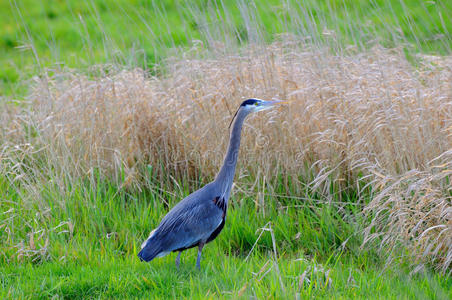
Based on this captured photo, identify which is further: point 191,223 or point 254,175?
point 254,175

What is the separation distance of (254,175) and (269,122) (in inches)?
19.9

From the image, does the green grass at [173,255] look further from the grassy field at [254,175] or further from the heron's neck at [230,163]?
the heron's neck at [230,163]

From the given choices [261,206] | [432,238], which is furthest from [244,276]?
[432,238]

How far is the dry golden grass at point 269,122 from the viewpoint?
4.39 metres

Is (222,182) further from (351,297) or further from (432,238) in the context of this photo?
(432,238)

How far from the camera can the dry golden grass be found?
173 inches

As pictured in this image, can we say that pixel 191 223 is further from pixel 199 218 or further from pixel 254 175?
pixel 254 175

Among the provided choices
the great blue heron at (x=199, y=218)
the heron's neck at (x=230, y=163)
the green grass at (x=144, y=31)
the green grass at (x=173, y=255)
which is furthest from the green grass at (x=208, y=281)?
the green grass at (x=144, y=31)

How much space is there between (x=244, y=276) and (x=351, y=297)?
26.9 inches

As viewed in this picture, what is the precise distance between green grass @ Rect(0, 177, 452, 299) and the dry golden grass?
24 cm

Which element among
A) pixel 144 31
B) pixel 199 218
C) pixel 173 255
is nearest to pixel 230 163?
pixel 199 218

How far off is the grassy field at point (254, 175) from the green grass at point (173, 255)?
0.02 m

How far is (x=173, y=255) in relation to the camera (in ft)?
13.7

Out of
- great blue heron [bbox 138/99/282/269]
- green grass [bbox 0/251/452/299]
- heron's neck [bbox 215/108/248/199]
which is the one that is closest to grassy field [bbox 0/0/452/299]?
green grass [bbox 0/251/452/299]
